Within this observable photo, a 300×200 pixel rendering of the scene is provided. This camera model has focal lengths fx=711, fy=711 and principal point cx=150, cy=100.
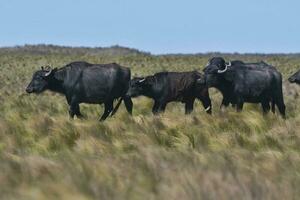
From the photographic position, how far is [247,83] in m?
16.3

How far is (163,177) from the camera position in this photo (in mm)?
5988

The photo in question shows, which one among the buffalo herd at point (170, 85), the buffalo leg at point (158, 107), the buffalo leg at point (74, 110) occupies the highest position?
the buffalo herd at point (170, 85)


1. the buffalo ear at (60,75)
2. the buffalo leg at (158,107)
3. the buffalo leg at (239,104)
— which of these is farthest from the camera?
the buffalo leg at (158,107)

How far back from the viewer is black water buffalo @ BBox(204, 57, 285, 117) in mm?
16297

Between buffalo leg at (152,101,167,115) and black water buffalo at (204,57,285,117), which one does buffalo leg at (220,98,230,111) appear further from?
buffalo leg at (152,101,167,115)

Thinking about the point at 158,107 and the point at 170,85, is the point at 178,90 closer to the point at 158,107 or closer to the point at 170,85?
the point at 170,85

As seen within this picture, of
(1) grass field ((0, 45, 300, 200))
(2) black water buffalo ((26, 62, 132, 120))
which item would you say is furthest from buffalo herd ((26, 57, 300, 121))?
(1) grass field ((0, 45, 300, 200))

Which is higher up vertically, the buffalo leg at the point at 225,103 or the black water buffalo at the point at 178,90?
the black water buffalo at the point at 178,90

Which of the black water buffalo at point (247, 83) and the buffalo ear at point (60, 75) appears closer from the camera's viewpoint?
the black water buffalo at point (247, 83)

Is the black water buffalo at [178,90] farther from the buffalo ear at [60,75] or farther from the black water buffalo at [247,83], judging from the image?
the buffalo ear at [60,75]

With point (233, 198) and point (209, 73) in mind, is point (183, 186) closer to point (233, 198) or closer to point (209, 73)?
point (233, 198)

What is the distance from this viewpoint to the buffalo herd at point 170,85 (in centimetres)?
1630

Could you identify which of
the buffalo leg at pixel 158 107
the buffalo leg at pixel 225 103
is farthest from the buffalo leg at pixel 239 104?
the buffalo leg at pixel 158 107

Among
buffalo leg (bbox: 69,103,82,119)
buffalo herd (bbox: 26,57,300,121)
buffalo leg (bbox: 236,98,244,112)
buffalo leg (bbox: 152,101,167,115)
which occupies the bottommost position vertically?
buffalo leg (bbox: 152,101,167,115)
